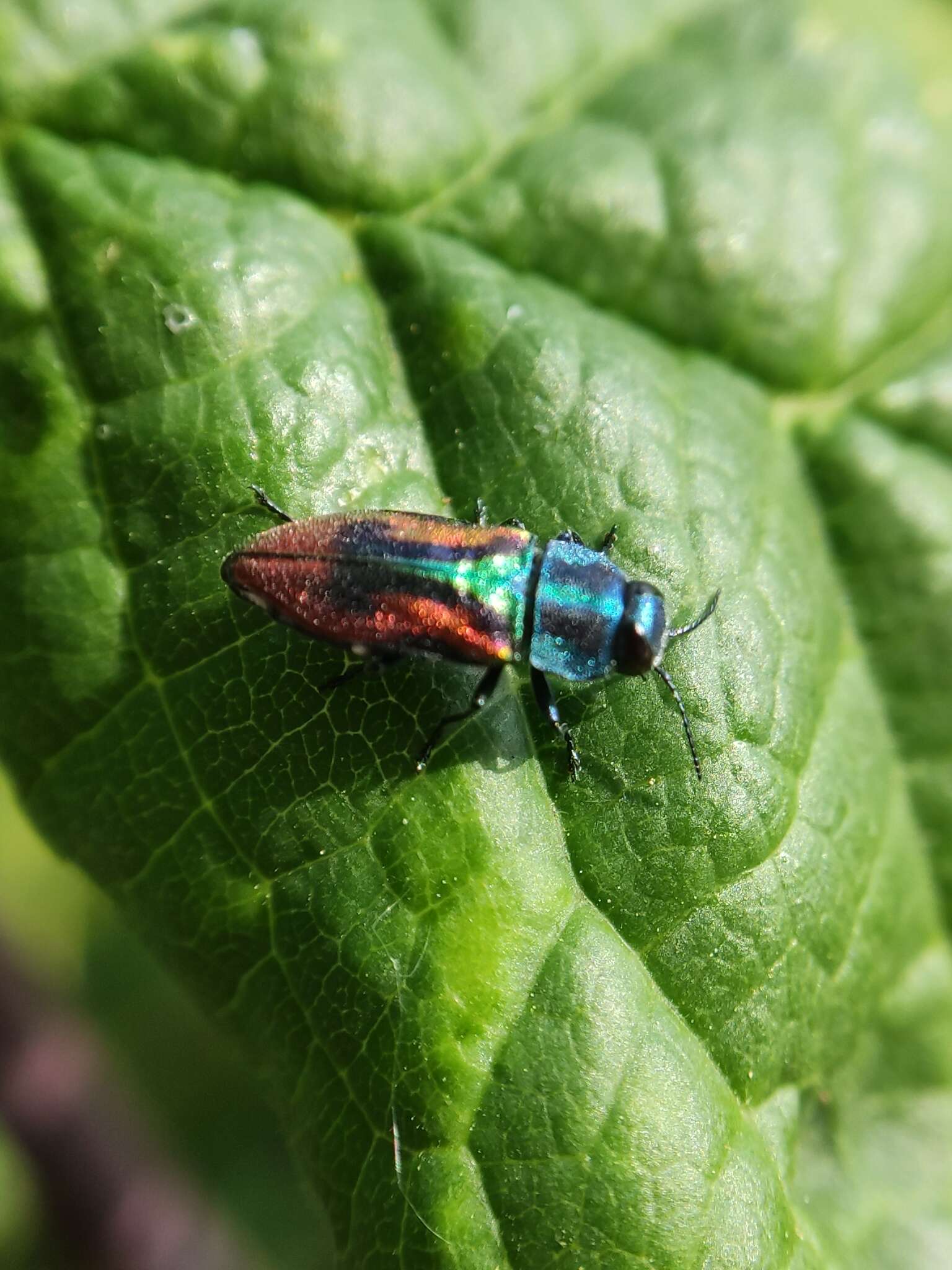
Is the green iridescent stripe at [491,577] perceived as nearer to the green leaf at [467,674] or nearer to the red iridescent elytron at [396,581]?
the red iridescent elytron at [396,581]

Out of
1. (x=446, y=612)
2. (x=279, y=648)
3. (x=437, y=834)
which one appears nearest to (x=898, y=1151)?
(x=437, y=834)

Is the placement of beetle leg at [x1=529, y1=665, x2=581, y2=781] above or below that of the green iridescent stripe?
below

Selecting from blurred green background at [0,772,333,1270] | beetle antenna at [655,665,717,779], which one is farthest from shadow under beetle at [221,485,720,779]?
blurred green background at [0,772,333,1270]

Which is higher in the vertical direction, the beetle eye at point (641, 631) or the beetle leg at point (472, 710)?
the beetle eye at point (641, 631)

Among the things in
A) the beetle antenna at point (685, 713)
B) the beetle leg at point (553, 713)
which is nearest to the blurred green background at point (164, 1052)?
the beetle leg at point (553, 713)

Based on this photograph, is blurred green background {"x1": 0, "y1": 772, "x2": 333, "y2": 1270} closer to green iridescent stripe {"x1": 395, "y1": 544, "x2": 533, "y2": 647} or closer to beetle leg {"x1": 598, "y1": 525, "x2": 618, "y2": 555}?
green iridescent stripe {"x1": 395, "y1": 544, "x2": 533, "y2": 647}

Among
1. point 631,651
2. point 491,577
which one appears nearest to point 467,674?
point 491,577
